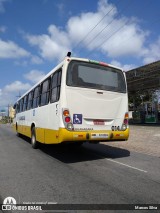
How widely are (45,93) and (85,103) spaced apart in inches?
97.4

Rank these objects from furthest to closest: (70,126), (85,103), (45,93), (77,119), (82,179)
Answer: (45,93) → (85,103) → (77,119) → (70,126) → (82,179)

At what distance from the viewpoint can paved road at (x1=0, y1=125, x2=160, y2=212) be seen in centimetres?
528

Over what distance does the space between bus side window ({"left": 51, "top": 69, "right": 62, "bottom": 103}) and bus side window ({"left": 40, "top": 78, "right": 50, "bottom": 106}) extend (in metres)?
0.72

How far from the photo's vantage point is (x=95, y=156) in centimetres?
1031

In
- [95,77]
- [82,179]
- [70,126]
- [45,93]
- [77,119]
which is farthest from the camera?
[45,93]

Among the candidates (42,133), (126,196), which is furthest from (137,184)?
(42,133)

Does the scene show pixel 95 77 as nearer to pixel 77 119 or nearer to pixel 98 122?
pixel 98 122

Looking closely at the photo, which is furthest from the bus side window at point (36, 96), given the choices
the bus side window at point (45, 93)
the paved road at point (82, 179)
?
the paved road at point (82, 179)

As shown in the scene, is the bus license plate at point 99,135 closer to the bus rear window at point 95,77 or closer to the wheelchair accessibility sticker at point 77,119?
the wheelchair accessibility sticker at point 77,119

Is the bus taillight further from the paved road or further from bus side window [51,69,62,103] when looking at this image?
the paved road

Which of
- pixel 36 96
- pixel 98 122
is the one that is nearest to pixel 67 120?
pixel 98 122

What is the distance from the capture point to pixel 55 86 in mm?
9383

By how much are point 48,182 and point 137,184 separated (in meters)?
2.11

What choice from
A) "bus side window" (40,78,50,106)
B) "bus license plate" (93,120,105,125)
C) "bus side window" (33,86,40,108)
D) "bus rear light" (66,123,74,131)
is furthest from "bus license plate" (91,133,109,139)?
"bus side window" (33,86,40,108)
